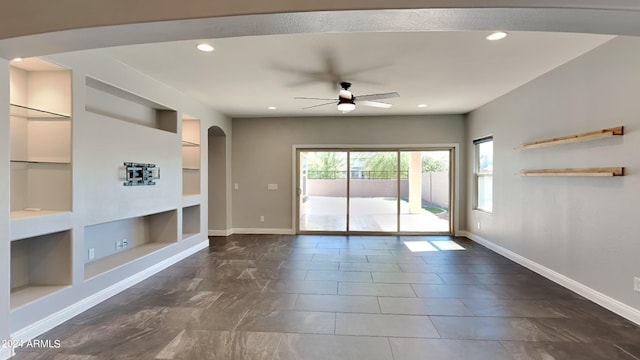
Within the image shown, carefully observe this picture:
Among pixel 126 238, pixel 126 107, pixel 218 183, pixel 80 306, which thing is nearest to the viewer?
pixel 80 306

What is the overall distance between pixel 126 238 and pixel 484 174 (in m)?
6.30

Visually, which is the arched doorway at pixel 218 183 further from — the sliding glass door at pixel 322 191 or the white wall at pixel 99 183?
the white wall at pixel 99 183

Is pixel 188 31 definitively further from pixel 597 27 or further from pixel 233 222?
pixel 233 222

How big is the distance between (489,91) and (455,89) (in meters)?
0.61

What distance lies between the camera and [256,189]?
7.33 m

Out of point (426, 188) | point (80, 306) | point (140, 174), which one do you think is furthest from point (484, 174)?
point (80, 306)

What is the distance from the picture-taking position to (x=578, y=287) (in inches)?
140

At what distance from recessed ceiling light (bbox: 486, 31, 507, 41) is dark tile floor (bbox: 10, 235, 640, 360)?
2.64m

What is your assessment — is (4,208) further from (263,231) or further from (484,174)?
(484,174)

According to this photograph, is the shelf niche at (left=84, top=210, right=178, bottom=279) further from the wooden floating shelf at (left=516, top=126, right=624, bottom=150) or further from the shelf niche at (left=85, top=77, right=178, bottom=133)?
the wooden floating shelf at (left=516, top=126, right=624, bottom=150)

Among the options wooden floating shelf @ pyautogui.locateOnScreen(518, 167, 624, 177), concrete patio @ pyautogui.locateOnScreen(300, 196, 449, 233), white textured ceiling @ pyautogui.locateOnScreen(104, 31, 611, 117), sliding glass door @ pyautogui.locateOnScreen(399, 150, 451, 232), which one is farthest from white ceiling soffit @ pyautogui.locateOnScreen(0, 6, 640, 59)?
concrete patio @ pyautogui.locateOnScreen(300, 196, 449, 233)

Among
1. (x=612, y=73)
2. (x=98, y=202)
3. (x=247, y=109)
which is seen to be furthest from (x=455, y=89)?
(x=98, y=202)

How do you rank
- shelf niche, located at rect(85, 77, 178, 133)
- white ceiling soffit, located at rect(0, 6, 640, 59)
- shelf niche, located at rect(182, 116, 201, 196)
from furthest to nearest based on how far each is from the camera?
shelf niche, located at rect(182, 116, 201, 196)
shelf niche, located at rect(85, 77, 178, 133)
white ceiling soffit, located at rect(0, 6, 640, 59)

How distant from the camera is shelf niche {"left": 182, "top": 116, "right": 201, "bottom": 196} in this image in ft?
18.9
